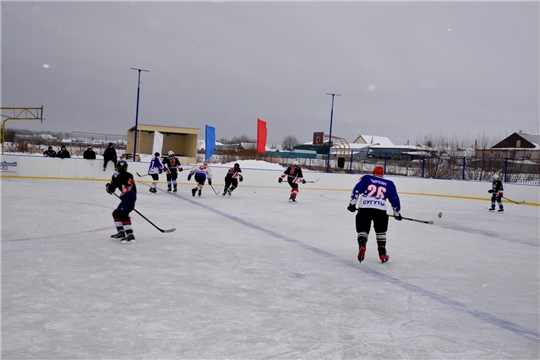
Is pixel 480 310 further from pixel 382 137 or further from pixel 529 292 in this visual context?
pixel 382 137

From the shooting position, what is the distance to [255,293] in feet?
12.8

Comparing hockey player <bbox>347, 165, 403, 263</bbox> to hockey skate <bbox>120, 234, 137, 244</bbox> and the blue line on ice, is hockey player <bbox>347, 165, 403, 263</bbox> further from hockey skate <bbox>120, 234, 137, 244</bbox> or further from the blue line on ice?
hockey skate <bbox>120, 234, 137, 244</bbox>

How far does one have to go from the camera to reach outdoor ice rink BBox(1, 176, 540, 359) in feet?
9.20

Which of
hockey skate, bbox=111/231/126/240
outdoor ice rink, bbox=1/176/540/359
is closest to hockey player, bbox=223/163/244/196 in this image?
outdoor ice rink, bbox=1/176/540/359

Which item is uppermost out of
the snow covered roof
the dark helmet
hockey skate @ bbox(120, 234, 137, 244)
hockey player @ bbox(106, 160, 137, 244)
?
the snow covered roof

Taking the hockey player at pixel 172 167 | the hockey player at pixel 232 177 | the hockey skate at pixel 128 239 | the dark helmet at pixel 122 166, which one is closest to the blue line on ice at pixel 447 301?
the hockey skate at pixel 128 239

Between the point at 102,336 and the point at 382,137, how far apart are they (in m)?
77.2

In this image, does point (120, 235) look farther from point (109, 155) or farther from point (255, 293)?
point (109, 155)

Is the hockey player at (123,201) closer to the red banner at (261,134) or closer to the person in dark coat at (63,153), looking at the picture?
the person in dark coat at (63,153)

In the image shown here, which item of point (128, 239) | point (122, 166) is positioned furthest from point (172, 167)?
point (128, 239)

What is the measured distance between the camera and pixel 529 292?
447 cm

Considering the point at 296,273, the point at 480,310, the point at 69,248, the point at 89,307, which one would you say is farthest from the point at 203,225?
the point at 480,310

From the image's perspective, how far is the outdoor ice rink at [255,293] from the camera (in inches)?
110

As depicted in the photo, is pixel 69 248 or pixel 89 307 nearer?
pixel 89 307
